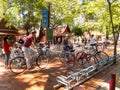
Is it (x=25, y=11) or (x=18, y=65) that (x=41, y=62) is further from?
(x=25, y=11)

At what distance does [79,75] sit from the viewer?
21.6ft

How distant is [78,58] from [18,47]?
11.6 ft

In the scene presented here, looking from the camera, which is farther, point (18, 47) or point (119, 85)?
point (18, 47)

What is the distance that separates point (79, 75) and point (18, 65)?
3134 millimetres

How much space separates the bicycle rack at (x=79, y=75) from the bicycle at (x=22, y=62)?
173 centimetres

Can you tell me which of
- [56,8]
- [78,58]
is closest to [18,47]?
[78,58]

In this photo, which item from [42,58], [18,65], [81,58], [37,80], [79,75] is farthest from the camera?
[81,58]

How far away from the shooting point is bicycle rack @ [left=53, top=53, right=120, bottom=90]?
5988mm

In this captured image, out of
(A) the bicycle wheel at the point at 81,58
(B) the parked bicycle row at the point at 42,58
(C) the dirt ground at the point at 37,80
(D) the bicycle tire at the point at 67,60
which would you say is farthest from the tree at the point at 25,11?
(C) the dirt ground at the point at 37,80

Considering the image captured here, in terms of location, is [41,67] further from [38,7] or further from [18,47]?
[38,7]

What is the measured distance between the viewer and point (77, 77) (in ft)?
21.1

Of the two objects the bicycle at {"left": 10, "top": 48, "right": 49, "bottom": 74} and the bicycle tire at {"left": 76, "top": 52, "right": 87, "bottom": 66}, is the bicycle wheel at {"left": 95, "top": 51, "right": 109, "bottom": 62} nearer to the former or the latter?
the bicycle tire at {"left": 76, "top": 52, "right": 87, "bottom": 66}

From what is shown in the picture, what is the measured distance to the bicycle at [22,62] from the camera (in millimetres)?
8130

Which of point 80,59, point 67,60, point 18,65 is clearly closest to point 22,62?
point 18,65
